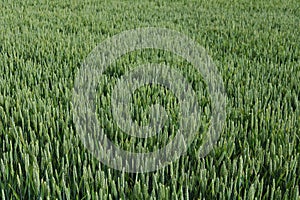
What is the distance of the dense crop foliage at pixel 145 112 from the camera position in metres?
1.19

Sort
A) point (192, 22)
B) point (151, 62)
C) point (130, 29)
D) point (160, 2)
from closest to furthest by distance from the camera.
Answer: point (151, 62), point (130, 29), point (192, 22), point (160, 2)

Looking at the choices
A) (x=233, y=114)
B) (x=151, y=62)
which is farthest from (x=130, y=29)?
(x=233, y=114)

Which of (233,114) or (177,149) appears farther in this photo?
(233,114)

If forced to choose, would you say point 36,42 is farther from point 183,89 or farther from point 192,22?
point 192,22

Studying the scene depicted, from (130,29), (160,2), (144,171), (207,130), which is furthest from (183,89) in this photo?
(160,2)

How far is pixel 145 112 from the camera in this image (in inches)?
66.9

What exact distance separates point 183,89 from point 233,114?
0.37m

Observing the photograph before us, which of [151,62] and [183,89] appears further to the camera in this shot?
[151,62]

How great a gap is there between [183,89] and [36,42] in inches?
A: 66.6

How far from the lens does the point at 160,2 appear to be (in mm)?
6461

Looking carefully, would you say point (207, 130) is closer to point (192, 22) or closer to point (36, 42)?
point (36, 42)

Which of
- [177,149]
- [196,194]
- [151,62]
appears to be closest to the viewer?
[196,194]

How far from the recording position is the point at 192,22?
4.66m

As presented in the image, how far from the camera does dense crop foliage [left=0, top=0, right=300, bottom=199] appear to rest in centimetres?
119
